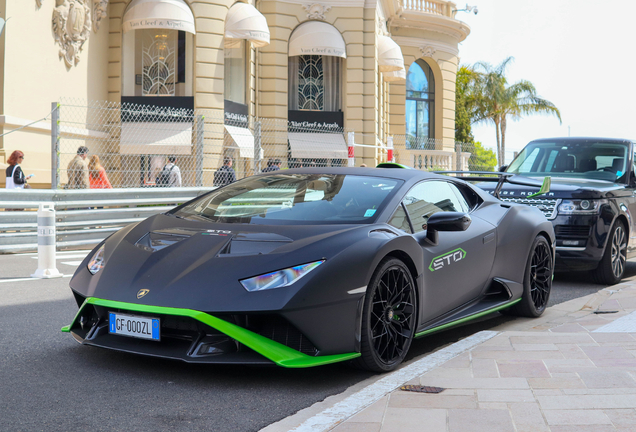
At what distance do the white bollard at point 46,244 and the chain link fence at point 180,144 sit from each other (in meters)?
3.16

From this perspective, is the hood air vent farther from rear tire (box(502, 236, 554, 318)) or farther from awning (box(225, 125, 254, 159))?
awning (box(225, 125, 254, 159))

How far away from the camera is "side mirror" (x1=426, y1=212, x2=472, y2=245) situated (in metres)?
4.62

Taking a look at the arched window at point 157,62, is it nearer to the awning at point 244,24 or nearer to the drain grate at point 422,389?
the awning at point 244,24

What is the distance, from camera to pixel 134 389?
3760mm

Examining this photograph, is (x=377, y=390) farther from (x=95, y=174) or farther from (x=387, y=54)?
(x=387, y=54)

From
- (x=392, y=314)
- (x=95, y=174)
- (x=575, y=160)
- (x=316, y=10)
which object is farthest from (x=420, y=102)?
(x=392, y=314)

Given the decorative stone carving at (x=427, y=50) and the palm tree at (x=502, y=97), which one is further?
the palm tree at (x=502, y=97)

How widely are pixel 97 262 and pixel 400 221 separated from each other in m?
1.83

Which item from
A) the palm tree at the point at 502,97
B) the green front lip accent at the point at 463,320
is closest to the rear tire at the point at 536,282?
the green front lip accent at the point at 463,320

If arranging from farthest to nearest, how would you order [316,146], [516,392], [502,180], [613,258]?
1. [316,146]
2. [613,258]
3. [502,180]
4. [516,392]

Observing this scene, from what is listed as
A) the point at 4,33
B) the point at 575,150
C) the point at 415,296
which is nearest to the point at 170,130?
the point at 4,33

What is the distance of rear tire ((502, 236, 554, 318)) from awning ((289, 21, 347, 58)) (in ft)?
61.4

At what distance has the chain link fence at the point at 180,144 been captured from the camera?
13.8 m

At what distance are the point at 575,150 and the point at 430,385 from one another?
256 inches
